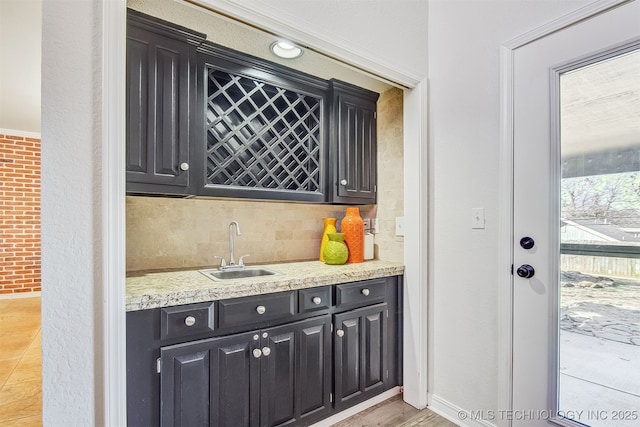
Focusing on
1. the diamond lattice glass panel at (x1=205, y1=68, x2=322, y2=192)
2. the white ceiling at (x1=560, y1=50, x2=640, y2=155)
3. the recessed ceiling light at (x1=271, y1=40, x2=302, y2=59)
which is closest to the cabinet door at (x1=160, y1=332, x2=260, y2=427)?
the diamond lattice glass panel at (x1=205, y1=68, x2=322, y2=192)

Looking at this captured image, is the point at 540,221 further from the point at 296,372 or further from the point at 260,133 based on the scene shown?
the point at 260,133

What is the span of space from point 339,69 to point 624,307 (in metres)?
1.90

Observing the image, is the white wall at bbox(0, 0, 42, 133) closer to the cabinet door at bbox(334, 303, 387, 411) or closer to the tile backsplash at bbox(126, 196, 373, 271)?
the tile backsplash at bbox(126, 196, 373, 271)

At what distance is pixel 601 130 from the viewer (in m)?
1.35

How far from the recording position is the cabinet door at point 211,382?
1.32m

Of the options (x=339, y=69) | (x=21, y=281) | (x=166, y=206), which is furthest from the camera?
(x=21, y=281)

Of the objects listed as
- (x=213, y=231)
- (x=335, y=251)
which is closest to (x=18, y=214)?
(x=213, y=231)

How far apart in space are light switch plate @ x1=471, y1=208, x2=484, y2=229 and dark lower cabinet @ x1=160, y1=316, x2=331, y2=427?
98 cm

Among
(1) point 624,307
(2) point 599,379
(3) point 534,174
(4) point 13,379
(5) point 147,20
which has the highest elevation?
(5) point 147,20

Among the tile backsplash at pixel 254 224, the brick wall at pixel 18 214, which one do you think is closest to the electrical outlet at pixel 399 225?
the tile backsplash at pixel 254 224

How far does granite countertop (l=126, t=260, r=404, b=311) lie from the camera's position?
131 centimetres

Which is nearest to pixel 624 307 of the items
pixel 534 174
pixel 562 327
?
pixel 562 327

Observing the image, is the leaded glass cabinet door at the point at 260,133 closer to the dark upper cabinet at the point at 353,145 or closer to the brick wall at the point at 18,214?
the dark upper cabinet at the point at 353,145

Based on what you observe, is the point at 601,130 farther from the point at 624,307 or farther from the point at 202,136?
the point at 202,136
